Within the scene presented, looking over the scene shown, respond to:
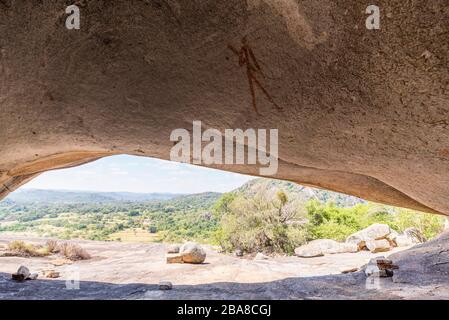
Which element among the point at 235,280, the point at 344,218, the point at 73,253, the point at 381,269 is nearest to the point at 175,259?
the point at 235,280

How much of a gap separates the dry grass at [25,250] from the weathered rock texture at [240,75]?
6997 millimetres

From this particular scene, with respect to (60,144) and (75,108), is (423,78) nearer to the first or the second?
(75,108)

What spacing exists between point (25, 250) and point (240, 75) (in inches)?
345

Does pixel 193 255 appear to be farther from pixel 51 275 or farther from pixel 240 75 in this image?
pixel 240 75

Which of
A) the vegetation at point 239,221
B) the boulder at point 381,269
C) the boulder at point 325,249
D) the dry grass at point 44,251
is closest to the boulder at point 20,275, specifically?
the dry grass at point 44,251

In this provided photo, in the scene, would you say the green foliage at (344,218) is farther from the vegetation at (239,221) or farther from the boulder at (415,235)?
the boulder at (415,235)

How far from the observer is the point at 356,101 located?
6.18 ft

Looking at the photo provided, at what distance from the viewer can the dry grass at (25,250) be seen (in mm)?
8258

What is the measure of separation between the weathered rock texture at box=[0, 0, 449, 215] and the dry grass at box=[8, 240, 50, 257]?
6997 millimetres

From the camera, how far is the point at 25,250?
8.49 m

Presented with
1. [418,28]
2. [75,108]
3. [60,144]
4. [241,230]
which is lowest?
[241,230]

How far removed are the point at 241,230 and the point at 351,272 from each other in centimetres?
966
